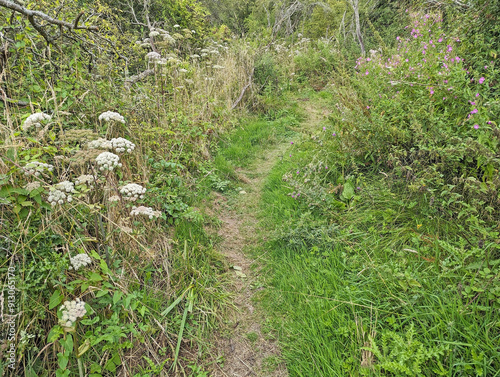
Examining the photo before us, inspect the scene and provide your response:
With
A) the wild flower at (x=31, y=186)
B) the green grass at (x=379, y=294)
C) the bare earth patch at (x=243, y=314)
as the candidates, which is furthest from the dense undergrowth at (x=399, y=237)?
the wild flower at (x=31, y=186)

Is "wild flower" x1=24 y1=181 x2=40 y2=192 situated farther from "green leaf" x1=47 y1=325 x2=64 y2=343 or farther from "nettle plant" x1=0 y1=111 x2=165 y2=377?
"green leaf" x1=47 y1=325 x2=64 y2=343

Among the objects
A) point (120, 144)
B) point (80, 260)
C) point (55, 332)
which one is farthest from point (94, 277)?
point (120, 144)

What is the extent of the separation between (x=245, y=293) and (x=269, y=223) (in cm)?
97

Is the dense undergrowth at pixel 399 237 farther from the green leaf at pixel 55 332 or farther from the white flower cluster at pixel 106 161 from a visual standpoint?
the white flower cluster at pixel 106 161

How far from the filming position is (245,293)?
2400 mm

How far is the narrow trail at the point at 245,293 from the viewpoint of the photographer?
1848mm

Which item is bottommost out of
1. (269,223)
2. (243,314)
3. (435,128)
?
(243,314)

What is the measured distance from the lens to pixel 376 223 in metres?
2.41

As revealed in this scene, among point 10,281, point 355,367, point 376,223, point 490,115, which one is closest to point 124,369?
point 10,281

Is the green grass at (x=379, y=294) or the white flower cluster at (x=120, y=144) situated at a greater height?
the white flower cluster at (x=120, y=144)

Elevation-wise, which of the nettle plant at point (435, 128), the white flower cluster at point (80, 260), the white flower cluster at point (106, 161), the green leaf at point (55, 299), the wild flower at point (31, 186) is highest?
the nettle plant at point (435, 128)

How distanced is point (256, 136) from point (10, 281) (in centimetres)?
433

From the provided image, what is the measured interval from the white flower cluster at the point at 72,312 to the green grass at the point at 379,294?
1.32 metres

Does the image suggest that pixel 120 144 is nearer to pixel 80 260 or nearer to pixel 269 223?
pixel 80 260
